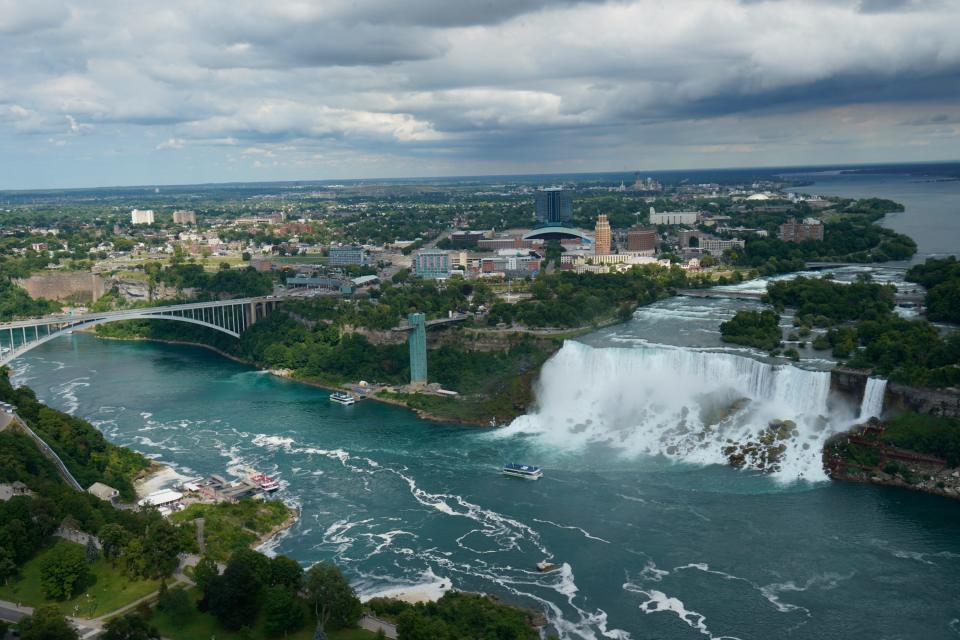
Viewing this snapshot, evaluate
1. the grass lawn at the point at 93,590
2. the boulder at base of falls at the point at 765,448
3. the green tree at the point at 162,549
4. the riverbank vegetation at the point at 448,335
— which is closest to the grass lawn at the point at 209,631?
the grass lawn at the point at 93,590

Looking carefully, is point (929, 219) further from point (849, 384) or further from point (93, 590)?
point (93, 590)

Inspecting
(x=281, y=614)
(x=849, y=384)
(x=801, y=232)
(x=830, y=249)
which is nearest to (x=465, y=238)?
(x=801, y=232)

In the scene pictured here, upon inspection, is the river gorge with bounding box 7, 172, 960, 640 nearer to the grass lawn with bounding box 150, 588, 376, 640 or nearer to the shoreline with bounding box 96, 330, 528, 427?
the shoreline with bounding box 96, 330, 528, 427

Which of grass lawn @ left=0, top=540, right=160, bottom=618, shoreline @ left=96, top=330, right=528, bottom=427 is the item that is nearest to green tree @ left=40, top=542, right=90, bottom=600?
grass lawn @ left=0, top=540, right=160, bottom=618

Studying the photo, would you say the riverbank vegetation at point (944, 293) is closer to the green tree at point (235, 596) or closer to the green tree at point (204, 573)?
the green tree at point (235, 596)

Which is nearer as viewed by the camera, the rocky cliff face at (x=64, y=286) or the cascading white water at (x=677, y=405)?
the cascading white water at (x=677, y=405)

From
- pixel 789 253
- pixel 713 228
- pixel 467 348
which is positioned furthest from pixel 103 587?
pixel 713 228
